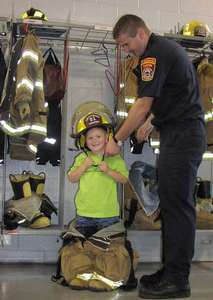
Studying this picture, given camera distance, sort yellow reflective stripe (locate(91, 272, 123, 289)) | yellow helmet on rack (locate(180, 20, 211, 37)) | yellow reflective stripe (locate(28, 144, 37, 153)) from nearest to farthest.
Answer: yellow reflective stripe (locate(91, 272, 123, 289)) → yellow reflective stripe (locate(28, 144, 37, 153)) → yellow helmet on rack (locate(180, 20, 211, 37))

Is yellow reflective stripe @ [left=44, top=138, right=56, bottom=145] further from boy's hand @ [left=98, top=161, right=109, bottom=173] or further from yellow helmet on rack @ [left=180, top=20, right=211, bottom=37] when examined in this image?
yellow helmet on rack @ [left=180, top=20, right=211, bottom=37]

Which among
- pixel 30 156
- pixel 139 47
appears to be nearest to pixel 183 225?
pixel 139 47

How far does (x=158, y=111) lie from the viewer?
2844 mm

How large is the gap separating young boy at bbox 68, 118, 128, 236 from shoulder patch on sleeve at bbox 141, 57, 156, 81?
2.76 ft

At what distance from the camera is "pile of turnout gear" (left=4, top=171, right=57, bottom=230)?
12.1 feet

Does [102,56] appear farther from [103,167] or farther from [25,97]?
[103,167]

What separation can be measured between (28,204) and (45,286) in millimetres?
759

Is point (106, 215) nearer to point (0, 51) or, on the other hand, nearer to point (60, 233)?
point (60, 233)

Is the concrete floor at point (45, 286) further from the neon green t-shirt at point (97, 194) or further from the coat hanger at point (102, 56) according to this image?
the coat hanger at point (102, 56)

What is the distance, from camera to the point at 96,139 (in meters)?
3.44

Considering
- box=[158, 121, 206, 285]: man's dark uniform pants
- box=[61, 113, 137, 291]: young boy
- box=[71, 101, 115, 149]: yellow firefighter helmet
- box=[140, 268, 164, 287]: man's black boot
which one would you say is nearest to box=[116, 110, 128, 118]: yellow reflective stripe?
box=[71, 101, 115, 149]: yellow firefighter helmet

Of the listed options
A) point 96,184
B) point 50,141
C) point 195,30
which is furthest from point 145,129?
point 195,30

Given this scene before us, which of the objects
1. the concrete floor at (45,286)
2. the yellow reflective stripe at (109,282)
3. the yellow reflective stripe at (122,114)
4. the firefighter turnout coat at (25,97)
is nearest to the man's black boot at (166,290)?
the concrete floor at (45,286)

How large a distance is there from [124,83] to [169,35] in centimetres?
59
